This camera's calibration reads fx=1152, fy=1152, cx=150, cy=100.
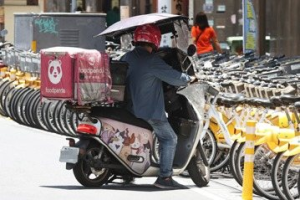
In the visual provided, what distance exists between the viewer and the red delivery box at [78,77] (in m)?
12.8

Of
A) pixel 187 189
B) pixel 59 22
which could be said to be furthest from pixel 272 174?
pixel 59 22

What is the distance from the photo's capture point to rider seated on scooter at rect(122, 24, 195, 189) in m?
12.9

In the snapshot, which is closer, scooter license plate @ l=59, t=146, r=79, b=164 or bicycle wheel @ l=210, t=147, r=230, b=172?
scooter license plate @ l=59, t=146, r=79, b=164

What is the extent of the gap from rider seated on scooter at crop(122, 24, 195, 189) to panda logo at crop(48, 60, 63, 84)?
0.79m

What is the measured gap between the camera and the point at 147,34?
Answer: 13039 millimetres

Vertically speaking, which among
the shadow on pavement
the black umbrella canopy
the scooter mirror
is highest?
the black umbrella canopy

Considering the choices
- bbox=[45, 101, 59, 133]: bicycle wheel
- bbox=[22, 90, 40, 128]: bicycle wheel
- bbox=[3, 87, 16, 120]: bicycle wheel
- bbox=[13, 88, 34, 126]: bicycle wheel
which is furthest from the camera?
bbox=[3, 87, 16, 120]: bicycle wheel

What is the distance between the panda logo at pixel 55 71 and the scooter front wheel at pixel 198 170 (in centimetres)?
183

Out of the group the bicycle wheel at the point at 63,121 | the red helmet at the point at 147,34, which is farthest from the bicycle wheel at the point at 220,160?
the bicycle wheel at the point at 63,121

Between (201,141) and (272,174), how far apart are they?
1.83 meters

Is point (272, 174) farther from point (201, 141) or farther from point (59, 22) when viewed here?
point (59, 22)

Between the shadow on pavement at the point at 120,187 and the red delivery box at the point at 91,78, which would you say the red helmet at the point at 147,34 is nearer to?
the red delivery box at the point at 91,78

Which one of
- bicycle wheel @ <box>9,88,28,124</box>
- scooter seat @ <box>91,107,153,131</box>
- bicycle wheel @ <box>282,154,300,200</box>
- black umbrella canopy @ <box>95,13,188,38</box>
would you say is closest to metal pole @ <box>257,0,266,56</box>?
bicycle wheel @ <box>9,88,28,124</box>

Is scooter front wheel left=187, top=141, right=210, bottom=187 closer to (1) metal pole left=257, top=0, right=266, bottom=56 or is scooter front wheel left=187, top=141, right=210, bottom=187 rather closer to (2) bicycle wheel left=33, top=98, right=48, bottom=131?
(2) bicycle wheel left=33, top=98, right=48, bottom=131
